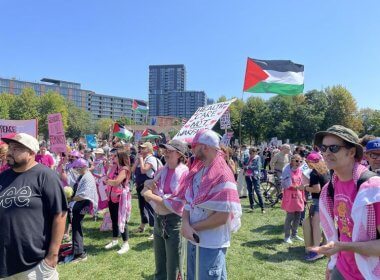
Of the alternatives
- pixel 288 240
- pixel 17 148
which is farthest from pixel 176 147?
pixel 288 240

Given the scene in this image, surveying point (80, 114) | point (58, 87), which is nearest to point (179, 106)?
point (58, 87)

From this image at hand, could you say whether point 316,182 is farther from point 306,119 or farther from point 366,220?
point 306,119

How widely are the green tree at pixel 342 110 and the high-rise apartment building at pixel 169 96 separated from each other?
108 m

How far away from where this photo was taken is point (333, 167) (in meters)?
2.26

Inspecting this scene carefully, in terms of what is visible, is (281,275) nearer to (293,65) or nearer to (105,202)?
(105,202)

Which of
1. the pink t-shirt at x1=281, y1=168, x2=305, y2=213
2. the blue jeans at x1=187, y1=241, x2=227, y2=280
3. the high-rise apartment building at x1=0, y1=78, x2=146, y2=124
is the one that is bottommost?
the pink t-shirt at x1=281, y1=168, x2=305, y2=213

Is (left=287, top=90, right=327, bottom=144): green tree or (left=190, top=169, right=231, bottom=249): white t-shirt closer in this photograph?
(left=190, top=169, right=231, bottom=249): white t-shirt

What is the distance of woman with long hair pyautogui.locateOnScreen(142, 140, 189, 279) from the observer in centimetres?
366

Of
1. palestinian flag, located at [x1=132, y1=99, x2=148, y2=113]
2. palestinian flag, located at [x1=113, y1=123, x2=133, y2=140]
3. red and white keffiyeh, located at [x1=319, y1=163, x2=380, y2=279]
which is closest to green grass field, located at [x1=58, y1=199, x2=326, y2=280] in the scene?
red and white keffiyeh, located at [x1=319, y1=163, x2=380, y2=279]

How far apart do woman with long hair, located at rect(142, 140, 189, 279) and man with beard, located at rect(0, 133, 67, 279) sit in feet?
3.74

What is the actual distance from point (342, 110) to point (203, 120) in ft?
164

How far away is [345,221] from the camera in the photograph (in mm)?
2211

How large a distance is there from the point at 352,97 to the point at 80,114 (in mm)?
71998

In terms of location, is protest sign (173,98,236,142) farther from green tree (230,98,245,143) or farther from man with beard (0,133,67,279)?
green tree (230,98,245,143)
